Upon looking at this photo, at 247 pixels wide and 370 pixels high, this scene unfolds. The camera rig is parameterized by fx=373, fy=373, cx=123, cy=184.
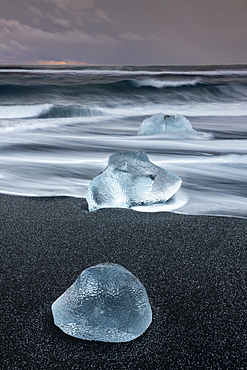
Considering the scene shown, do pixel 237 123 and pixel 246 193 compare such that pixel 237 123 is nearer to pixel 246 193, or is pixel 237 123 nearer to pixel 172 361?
pixel 246 193

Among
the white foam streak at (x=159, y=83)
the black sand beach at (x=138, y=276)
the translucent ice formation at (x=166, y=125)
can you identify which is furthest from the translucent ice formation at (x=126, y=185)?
the white foam streak at (x=159, y=83)

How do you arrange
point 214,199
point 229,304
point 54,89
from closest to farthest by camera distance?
point 229,304 → point 214,199 → point 54,89

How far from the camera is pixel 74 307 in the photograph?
3.83 ft

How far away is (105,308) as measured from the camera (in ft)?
3.74

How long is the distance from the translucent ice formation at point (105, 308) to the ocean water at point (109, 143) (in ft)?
3.51

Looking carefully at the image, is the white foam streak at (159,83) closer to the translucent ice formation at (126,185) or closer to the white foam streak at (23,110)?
the white foam streak at (23,110)

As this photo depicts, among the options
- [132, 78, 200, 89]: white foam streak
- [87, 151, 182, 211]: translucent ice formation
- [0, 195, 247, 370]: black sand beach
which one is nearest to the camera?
[0, 195, 247, 370]: black sand beach

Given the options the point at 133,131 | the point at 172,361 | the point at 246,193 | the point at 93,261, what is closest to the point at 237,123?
the point at 133,131

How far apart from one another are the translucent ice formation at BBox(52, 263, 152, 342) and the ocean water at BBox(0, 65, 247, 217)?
1.07 metres

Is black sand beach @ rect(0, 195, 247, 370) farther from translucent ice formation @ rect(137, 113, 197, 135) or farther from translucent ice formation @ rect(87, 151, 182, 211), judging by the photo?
translucent ice formation @ rect(137, 113, 197, 135)

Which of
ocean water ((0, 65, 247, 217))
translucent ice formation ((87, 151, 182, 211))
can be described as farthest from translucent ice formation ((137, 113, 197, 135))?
translucent ice formation ((87, 151, 182, 211))

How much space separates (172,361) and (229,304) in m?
0.34

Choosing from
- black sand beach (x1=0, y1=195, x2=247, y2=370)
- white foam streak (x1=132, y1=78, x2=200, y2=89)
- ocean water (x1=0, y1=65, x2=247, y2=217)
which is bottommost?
black sand beach (x1=0, y1=195, x2=247, y2=370)

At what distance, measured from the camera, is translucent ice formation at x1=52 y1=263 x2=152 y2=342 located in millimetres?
1122
